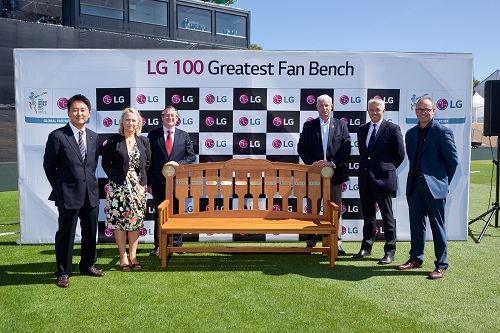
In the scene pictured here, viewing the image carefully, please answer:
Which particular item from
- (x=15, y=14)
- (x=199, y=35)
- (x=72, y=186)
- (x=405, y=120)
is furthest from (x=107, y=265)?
(x=199, y=35)

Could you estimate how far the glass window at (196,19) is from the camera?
17.2m

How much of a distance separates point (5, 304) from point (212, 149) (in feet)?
8.80

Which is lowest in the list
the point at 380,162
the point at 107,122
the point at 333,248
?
the point at 333,248

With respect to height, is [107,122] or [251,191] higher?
[107,122]

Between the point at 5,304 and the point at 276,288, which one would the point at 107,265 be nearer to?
the point at 5,304

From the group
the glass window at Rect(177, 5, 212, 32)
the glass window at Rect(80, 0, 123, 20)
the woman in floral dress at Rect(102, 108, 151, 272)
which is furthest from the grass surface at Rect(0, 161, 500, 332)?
the glass window at Rect(177, 5, 212, 32)

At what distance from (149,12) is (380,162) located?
1441 centimetres

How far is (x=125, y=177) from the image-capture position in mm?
3768

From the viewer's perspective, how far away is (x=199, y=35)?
58.0 feet

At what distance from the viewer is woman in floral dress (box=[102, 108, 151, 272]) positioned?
12.3ft

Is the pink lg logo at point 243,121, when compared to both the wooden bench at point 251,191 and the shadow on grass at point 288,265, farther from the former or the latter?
the shadow on grass at point 288,265

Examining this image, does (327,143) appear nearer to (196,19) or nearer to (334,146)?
(334,146)

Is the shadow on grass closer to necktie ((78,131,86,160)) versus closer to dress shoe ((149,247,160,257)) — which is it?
dress shoe ((149,247,160,257))

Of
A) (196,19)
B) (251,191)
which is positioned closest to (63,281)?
(251,191)
